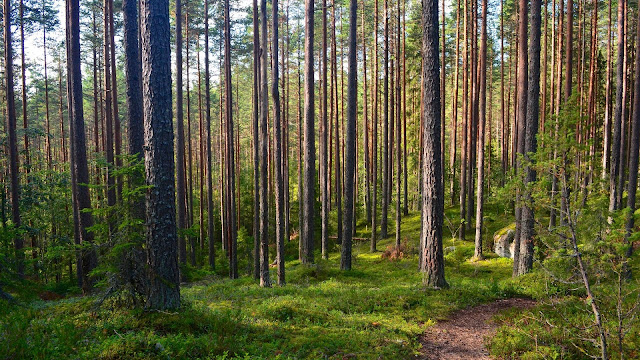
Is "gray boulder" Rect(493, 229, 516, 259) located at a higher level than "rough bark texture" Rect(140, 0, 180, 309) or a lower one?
lower

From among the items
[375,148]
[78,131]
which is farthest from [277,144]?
Answer: [375,148]

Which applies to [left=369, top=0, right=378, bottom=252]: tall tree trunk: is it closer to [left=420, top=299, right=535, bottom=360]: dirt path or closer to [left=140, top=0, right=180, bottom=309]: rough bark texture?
[left=420, top=299, right=535, bottom=360]: dirt path

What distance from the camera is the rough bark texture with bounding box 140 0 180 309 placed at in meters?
6.07

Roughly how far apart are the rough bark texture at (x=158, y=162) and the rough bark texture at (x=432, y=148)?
237 inches

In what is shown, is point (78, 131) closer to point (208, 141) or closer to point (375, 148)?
point (208, 141)

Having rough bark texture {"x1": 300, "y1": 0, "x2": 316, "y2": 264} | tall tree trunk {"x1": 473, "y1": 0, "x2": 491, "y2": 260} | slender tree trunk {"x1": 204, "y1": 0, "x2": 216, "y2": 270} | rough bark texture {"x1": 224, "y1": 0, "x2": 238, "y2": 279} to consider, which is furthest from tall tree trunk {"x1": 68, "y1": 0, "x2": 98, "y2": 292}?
tall tree trunk {"x1": 473, "y1": 0, "x2": 491, "y2": 260}

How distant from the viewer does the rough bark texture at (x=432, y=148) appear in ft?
29.1

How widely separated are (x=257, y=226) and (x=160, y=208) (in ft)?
37.9

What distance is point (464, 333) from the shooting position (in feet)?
22.6

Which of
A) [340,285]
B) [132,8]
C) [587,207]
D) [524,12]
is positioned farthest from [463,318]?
[132,8]

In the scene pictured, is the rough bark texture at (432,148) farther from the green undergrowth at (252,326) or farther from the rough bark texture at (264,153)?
the rough bark texture at (264,153)

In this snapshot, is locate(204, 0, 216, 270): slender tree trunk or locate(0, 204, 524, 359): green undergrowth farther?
locate(204, 0, 216, 270): slender tree trunk

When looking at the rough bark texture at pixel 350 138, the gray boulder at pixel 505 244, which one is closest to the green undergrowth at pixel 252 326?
the rough bark texture at pixel 350 138

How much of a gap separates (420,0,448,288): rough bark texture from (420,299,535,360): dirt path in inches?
55.5
